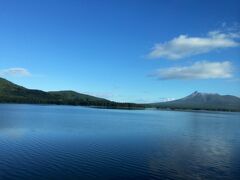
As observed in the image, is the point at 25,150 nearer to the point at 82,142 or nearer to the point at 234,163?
the point at 82,142

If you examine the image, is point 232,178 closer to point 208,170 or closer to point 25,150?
point 208,170

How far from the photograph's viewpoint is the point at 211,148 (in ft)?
134

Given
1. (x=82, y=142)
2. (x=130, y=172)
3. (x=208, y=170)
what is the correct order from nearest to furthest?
(x=130, y=172)
(x=208, y=170)
(x=82, y=142)

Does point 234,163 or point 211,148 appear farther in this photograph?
point 211,148

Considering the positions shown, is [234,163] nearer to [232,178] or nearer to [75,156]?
[232,178]

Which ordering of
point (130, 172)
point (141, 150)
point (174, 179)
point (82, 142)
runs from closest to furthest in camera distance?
point (174, 179) → point (130, 172) → point (141, 150) → point (82, 142)

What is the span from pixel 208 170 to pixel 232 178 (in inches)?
98.8

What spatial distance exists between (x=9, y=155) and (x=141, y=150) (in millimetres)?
13790

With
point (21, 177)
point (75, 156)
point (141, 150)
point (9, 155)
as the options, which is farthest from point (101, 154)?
point (21, 177)

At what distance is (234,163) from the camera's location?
1243 inches

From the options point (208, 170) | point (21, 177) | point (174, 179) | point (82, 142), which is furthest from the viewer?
point (82, 142)

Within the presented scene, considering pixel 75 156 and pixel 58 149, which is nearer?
pixel 75 156

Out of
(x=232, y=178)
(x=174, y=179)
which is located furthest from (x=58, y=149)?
(x=232, y=178)

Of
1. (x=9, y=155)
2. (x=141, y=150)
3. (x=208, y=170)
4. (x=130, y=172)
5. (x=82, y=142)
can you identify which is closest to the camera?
(x=130, y=172)
